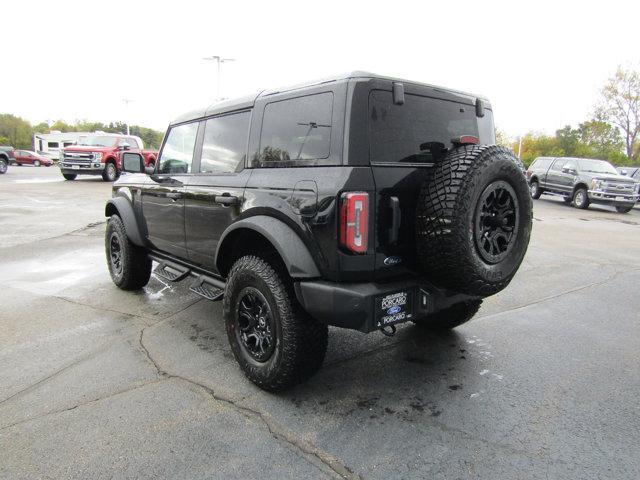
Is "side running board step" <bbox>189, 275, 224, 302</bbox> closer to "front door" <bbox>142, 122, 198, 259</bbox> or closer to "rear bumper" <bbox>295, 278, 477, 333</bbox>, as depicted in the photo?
"front door" <bbox>142, 122, 198, 259</bbox>

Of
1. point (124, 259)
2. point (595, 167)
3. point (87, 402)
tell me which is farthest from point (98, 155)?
point (595, 167)

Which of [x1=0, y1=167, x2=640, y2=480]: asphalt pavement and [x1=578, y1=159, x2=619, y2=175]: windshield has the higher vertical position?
[x1=578, y1=159, x2=619, y2=175]: windshield

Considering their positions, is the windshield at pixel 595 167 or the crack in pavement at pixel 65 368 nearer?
the crack in pavement at pixel 65 368

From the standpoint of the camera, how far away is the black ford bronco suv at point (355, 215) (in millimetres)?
2475

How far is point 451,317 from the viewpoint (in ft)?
12.4

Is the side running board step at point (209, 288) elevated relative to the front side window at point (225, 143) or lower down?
lower down

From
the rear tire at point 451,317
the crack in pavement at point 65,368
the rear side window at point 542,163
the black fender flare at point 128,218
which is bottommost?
the crack in pavement at point 65,368

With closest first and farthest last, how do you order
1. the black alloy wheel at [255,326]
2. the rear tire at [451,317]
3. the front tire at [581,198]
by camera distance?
the black alloy wheel at [255,326], the rear tire at [451,317], the front tire at [581,198]

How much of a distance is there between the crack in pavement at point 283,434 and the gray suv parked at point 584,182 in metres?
14.0

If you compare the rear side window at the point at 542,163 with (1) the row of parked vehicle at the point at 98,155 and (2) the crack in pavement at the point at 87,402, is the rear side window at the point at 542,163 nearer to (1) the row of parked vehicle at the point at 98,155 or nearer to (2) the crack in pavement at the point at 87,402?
(1) the row of parked vehicle at the point at 98,155

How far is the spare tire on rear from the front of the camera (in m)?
2.44

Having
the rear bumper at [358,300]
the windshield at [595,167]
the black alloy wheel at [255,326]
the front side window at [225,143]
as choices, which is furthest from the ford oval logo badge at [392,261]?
the windshield at [595,167]

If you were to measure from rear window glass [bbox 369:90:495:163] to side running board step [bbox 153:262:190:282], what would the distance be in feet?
7.75

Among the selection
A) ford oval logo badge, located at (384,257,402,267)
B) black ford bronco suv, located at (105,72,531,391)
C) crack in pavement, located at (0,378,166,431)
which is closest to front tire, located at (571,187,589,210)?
black ford bronco suv, located at (105,72,531,391)
